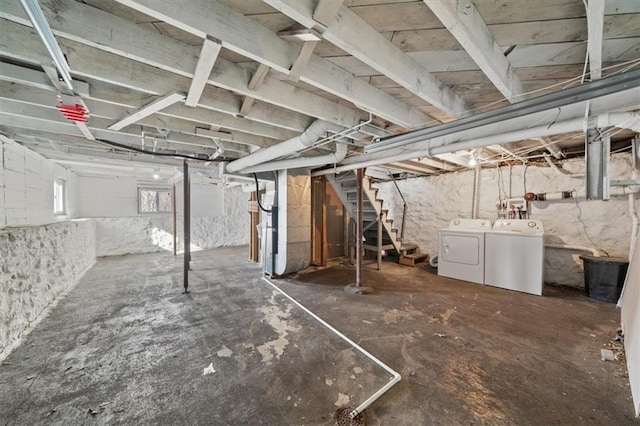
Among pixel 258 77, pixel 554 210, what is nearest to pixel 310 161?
pixel 258 77

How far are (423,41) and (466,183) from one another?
3828mm

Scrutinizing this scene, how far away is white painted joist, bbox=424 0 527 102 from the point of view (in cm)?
94

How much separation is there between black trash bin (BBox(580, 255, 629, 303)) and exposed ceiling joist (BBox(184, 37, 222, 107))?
14.9 ft

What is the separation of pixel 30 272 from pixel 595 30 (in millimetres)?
4488

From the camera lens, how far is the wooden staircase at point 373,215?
13.7ft

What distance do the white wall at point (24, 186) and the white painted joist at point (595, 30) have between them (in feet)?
14.5

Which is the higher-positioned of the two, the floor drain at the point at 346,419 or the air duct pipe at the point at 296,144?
the air duct pipe at the point at 296,144

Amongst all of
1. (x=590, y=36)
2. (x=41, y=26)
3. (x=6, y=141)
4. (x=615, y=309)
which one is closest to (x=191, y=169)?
(x=6, y=141)

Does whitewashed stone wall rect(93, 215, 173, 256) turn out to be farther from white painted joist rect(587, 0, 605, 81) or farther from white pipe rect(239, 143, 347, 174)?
white painted joist rect(587, 0, 605, 81)

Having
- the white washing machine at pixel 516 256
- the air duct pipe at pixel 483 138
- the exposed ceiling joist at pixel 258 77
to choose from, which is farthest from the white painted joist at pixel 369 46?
the white washing machine at pixel 516 256

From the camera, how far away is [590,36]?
1036 mm

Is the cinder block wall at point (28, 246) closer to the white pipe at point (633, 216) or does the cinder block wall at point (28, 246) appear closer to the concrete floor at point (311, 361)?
the concrete floor at point (311, 361)

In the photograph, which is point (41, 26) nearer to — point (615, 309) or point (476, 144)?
point (476, 144)

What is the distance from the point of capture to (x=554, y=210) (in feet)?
11.6
